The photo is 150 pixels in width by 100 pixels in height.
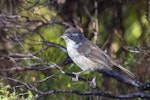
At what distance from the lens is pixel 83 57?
700cm

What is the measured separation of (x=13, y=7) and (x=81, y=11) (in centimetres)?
170

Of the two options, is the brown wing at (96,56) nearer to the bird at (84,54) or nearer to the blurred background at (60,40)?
the bird at (84,54)

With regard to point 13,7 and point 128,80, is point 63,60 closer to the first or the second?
point 128,80

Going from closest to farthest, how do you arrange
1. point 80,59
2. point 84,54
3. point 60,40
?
point 80,59
point 84,54
point 60,40

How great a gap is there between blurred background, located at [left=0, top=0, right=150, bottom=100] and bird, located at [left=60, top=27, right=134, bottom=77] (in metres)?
0.23

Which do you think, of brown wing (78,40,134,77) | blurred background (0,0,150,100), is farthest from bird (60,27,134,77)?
blurred background (0,0,150,100)

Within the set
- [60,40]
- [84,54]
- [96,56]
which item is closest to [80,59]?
[84,54]

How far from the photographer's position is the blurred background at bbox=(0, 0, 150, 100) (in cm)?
711

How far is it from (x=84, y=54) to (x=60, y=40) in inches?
43.3

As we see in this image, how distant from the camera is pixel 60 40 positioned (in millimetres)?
8070

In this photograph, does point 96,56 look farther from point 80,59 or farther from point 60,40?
point 60,40

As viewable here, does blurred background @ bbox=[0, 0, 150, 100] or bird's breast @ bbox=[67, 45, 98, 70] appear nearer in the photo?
bird's breast @ bbox=[67, 45, 98, 70]

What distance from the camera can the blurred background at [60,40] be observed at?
7109mm

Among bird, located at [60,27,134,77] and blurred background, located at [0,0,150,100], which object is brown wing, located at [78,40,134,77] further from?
blurred background, located at [0,0,150,100]
